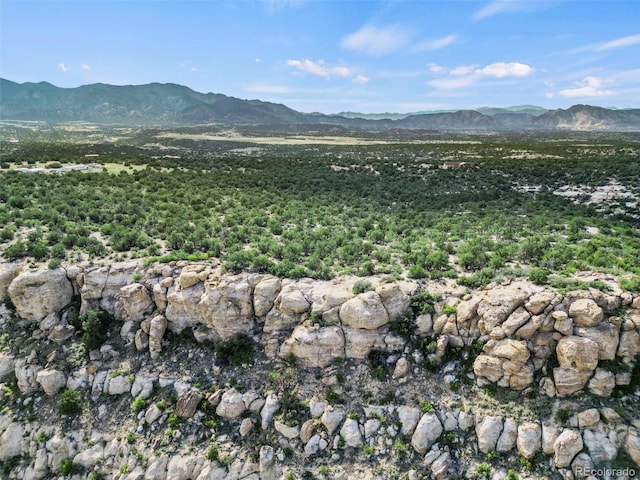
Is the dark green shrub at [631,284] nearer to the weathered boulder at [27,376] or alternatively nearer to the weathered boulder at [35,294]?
the weathered boulder at [27,376]

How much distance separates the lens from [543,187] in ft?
110

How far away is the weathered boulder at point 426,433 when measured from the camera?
456 inches

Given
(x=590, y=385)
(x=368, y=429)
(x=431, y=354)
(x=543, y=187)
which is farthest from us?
(x=543, y=187)

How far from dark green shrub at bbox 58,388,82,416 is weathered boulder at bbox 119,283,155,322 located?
10.9ft

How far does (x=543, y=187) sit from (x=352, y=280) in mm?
27529

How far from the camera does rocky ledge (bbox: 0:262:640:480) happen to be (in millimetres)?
11266

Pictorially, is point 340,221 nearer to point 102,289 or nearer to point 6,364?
point 102,289

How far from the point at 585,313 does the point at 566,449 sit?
168 inches

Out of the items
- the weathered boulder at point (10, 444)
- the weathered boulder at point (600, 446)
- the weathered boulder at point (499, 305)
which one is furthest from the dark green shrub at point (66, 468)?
the weathered boulder at point (600, 446)

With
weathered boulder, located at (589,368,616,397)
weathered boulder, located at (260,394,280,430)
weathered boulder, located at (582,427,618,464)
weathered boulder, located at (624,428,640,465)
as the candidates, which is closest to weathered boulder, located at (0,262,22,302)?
weathered boulder, located at (260,394,280,430)

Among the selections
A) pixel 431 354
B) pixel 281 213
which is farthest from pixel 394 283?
pixel 281 213

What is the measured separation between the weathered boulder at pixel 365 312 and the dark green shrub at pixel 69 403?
1082 centimetres

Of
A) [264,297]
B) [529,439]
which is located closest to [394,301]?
[264,297]

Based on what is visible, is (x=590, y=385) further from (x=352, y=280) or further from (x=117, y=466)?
(x=117, y=466)
